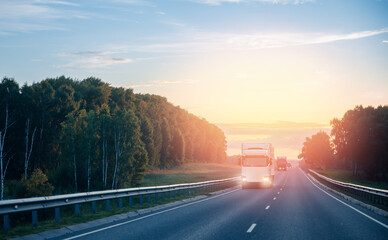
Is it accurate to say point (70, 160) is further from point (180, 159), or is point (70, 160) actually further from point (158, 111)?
point (180, 159)

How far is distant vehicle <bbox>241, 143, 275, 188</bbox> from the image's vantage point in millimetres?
40438

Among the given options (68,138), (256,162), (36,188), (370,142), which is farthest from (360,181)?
(36,188)

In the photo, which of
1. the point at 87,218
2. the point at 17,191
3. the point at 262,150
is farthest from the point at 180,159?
the point at 87,218

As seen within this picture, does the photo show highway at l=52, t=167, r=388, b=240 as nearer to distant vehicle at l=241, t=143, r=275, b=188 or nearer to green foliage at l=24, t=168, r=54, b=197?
green foliage at l=24, t=168, r=54, b=197

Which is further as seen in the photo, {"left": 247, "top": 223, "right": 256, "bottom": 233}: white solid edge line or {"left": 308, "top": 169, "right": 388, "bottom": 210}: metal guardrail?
{"left": 308, "top": 169, "right": 388, "bottom": 210}: metal guardrail

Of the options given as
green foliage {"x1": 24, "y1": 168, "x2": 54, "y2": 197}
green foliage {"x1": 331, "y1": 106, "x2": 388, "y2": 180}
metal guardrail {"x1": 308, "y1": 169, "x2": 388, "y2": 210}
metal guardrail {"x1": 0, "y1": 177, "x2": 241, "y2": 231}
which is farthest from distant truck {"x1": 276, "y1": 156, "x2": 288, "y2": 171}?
green foliage {"x1": 24, "y1": 168, "x2": 54, "y2": 197}

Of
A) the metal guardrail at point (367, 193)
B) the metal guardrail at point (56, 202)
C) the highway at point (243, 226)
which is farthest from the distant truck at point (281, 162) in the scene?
the highway at point (243, 226)

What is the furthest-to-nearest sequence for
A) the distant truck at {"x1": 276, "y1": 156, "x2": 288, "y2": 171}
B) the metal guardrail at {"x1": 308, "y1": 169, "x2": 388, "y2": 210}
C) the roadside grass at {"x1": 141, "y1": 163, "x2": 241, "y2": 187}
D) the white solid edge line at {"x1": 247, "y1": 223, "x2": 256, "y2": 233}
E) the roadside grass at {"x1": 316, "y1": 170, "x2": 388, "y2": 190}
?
the distant truck at {"x1": 276, "y1": 156, "x2": 288, "y2": 171}
the roadside grass at {"x1": 141, "y1": 163, "x2": 241, "y2": 187}
the roadside grass at {"x1": 316, "y1": 170, "x2": 388, "y2": 190}
the metal guardrail at {"x1": 308, "y1": 169, "x2": 388, "y2": 210}
the white solid edge line at {"x1": 247, "y1": 223, "x2": 256, "y2": 233}

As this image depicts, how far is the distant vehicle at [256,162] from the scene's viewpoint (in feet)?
133

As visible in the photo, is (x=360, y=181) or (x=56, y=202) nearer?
(x=56, y=202)

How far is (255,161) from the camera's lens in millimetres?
40594

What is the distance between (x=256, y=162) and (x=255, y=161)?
0.13m

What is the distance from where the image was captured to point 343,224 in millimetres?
15133

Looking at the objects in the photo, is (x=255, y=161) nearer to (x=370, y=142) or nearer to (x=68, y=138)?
(x=68, y=138)
